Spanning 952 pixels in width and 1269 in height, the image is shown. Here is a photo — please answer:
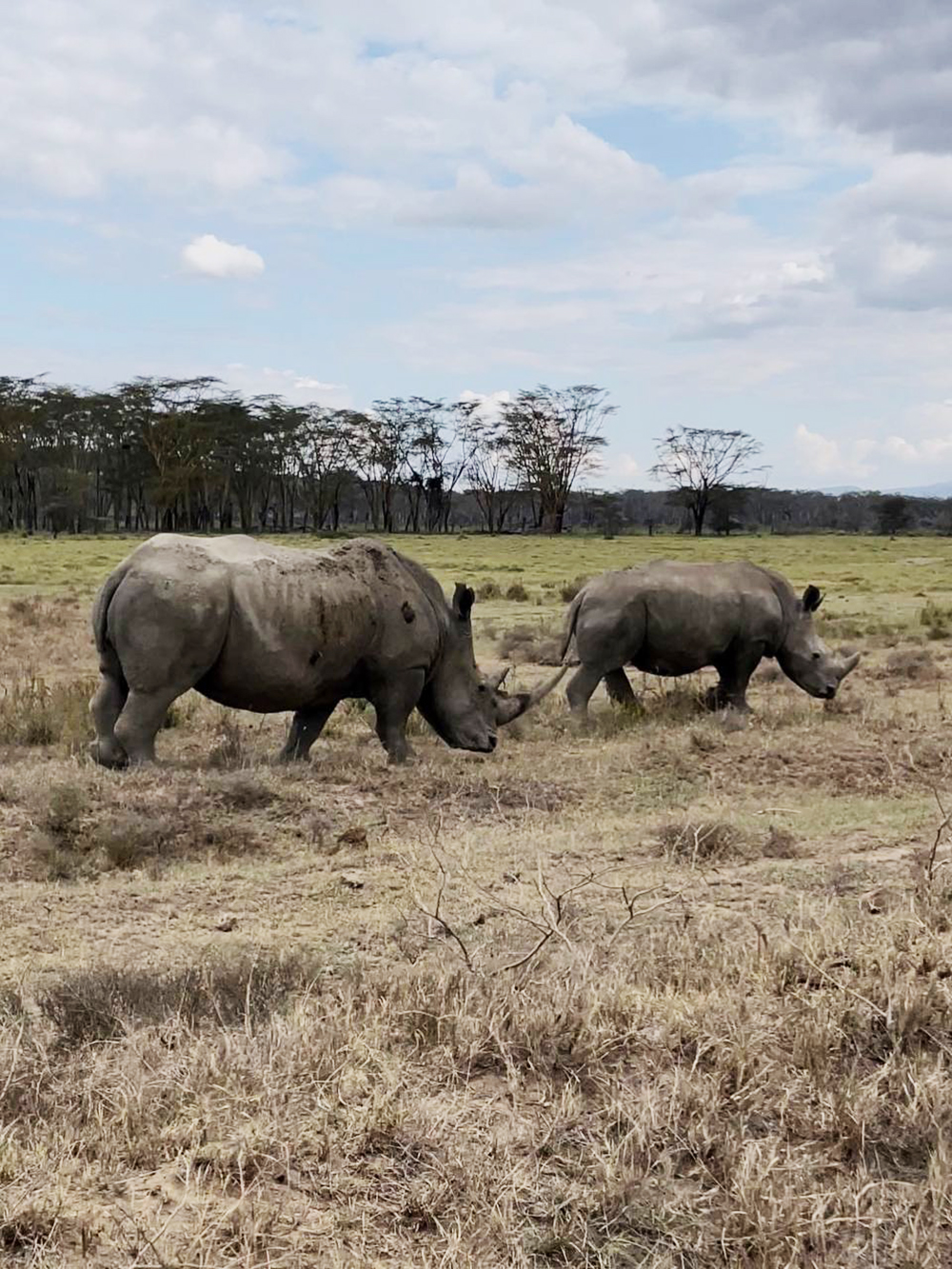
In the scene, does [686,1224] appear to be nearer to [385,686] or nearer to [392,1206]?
[392,1206]

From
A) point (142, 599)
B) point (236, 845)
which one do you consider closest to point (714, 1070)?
point (236, 845)

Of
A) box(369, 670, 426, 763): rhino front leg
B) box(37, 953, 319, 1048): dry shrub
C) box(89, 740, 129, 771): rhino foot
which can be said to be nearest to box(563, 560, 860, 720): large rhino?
box(369, 670, 426, 763): rhino front leg

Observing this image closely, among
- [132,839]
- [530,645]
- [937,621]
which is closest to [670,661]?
[530,645]

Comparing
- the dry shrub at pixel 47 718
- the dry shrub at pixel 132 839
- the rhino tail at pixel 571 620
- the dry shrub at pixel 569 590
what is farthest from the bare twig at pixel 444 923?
the dry shrub at pixel 569 590

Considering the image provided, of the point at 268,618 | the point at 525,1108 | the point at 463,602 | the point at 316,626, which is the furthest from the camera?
the point at 463,602

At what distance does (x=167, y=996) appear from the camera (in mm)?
4473

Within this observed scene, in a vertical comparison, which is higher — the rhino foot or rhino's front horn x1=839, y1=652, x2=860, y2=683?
rhino's front horn x1=839, y1=652, x2=860, y2=683

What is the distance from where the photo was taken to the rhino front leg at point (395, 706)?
990 centimetres

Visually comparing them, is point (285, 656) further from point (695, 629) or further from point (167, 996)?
point (695, 629)

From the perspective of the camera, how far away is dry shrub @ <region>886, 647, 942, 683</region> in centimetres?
1566

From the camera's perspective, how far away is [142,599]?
8.62m

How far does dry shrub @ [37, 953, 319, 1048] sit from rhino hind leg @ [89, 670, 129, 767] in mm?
4169

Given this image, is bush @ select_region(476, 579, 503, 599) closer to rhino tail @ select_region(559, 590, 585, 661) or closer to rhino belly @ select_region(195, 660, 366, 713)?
rhino tail @ select_region(559, 590, 585, 661)

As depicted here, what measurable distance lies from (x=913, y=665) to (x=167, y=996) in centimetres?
1372
